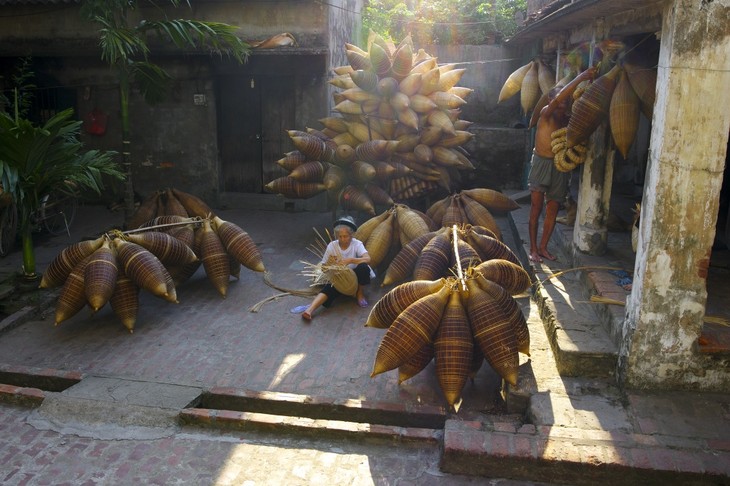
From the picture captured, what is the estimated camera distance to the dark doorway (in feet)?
40.3

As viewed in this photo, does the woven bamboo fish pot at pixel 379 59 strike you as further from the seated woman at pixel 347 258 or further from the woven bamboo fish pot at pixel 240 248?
the woven bamboo fish pot at pixel 240 248

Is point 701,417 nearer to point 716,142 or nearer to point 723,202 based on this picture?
point 716,142

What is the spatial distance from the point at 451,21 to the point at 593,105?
11.8m

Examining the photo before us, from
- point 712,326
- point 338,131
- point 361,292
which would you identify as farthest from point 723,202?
point 338,131

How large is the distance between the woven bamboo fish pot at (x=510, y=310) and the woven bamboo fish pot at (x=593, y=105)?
7.40 ft

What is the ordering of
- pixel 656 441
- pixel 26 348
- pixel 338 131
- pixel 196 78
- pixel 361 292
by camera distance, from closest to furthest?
pixel 656 441 → pixel 26 348 → pixel 361 292 → pixel 338 131 → pixel 196 78

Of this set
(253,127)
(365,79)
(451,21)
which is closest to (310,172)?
(365,79)

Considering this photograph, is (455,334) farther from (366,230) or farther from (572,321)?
(366,230)

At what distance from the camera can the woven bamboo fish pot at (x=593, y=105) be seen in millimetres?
6375

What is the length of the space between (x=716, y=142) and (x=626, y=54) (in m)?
2.39

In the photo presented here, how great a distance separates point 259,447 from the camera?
481 cm

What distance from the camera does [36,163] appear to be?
7406 millimetres

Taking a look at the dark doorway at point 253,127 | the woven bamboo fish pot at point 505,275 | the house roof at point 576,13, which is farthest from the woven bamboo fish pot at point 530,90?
the woven bamboo fish pot at point 505,275

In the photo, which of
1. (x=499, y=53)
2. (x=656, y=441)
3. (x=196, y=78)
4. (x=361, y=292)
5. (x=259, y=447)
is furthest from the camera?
(x=499, y=53)
